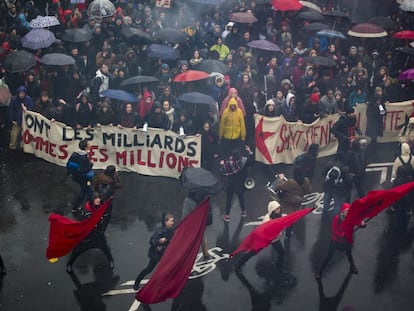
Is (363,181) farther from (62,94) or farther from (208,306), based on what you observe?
(62,94)

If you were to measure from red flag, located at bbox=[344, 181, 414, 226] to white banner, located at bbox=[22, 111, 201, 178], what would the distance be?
5058mm

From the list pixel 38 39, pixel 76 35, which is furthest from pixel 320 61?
pixel 38 39

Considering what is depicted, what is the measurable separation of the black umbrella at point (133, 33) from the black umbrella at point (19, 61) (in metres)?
3.42

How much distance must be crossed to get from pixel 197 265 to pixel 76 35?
9.43 m

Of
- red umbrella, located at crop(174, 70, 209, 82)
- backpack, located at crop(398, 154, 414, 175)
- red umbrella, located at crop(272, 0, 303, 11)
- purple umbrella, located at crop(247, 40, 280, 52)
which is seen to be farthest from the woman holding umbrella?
red umbrella, located at crop(272, 0, 303, 11)

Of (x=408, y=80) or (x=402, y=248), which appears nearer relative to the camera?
(x=402, y=248)

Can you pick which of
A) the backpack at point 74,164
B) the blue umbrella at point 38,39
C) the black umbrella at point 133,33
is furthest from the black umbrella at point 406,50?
the backpack at point 74,164

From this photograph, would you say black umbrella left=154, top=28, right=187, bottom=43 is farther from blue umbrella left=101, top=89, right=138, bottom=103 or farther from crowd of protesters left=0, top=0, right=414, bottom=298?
blue umbrella left=101, top=89, right=138, bottom=103

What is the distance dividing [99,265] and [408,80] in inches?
435

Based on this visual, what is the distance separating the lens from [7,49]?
18.2 m

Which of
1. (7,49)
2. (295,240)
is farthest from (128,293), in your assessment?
(7,49)

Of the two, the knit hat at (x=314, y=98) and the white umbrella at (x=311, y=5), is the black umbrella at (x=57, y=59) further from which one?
the white umbrella at (x=311, y=5)

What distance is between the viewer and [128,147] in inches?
614

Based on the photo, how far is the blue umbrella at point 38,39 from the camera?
1845 cm
